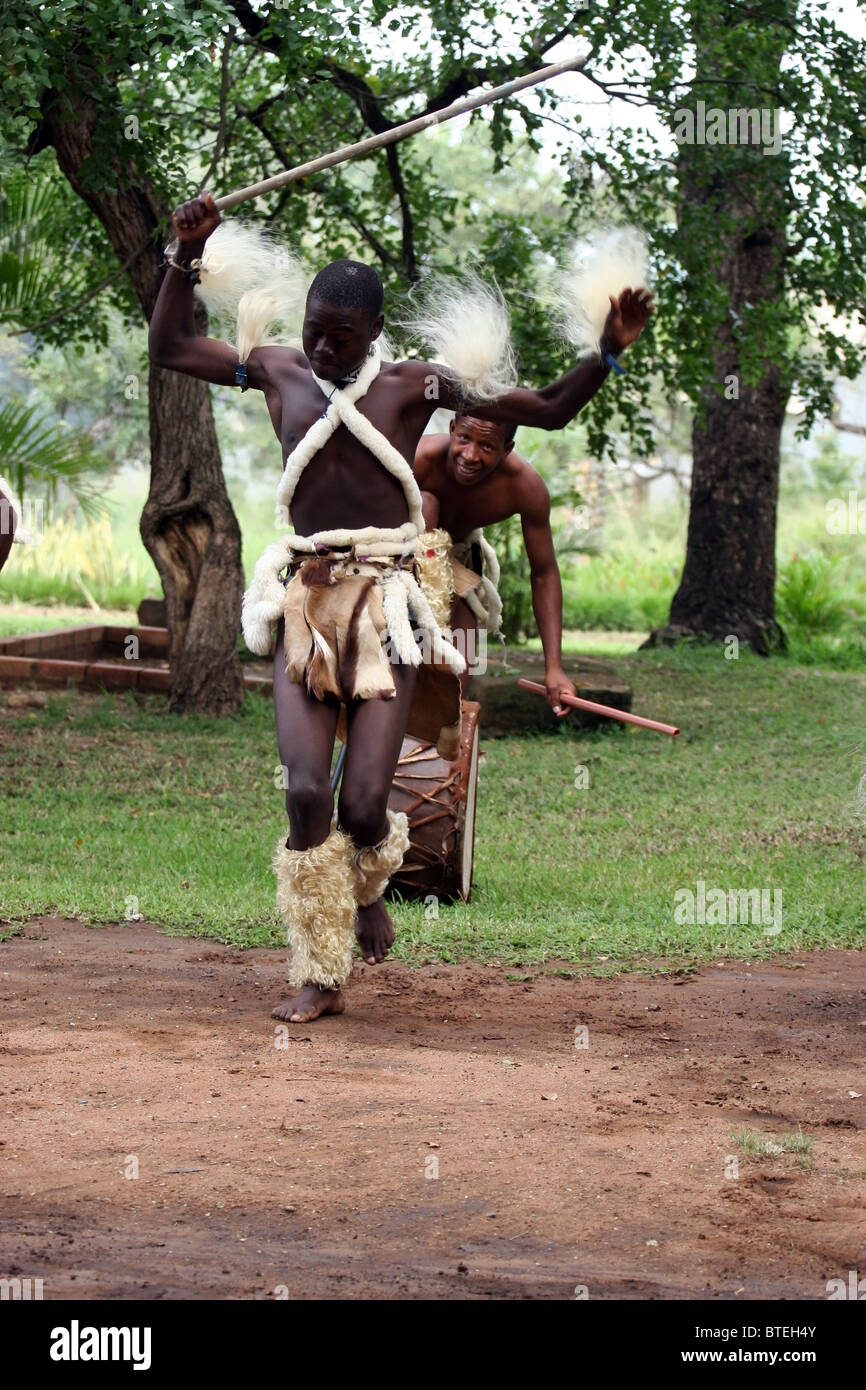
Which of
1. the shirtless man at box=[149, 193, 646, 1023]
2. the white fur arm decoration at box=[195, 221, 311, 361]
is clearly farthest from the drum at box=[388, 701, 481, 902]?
the white fur arm decoration at box=[195, 221, 311, 361]

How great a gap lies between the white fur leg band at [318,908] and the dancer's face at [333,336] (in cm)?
123

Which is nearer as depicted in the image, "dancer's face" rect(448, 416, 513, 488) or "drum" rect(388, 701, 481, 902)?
"dancer's face" rect(448, 416, 513, 488)

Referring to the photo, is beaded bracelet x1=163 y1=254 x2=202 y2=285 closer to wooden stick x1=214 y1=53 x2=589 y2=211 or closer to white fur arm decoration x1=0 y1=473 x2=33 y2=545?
wooden stick x1=214 y1=53 x2=589 y2=211

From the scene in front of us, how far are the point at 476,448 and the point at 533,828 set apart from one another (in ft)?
7.78

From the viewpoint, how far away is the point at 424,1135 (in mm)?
3514

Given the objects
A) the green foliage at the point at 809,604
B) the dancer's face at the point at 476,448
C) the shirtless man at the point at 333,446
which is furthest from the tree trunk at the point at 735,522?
the shirtless man at the point at 333,446

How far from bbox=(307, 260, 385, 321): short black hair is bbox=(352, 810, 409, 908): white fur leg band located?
1367 mm

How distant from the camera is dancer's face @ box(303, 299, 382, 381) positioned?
14.2ft

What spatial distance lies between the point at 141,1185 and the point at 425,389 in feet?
7.45

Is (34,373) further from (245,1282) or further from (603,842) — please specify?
(245,1282)

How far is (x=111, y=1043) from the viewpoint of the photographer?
13.5 ft

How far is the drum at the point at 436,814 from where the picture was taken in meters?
5.95

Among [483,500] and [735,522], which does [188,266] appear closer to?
[483,500]

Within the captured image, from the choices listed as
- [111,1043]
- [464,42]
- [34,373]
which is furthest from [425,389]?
[34,373]
